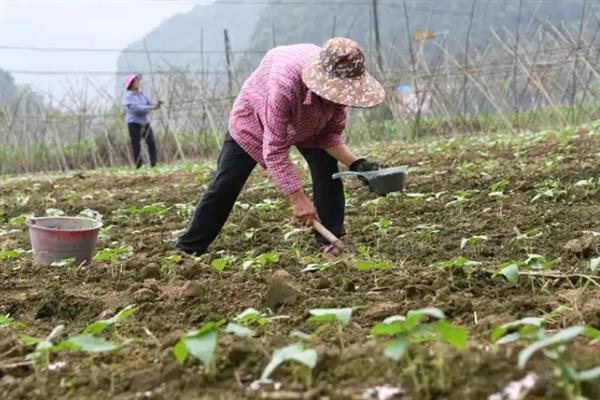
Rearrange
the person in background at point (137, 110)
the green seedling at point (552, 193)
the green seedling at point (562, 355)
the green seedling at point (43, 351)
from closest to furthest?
the green seedling at point (562, 355), the green seedling at point (43, 351), the green seedling at point (552, 193), the person in background at point (137, 110)

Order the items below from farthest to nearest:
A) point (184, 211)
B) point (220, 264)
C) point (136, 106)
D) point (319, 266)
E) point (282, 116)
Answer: point (136, 106), point (184, 211), point (282, 116), point (220, 264), point (319, 266)

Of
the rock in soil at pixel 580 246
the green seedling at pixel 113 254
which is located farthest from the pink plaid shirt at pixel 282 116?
the rock in soil at pixel 580 246

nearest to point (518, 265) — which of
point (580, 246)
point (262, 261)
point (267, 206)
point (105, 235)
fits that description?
point (580, 246)

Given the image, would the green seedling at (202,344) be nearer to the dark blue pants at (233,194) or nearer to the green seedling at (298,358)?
the green seedling at (298,358)

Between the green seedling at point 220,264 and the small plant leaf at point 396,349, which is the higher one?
the small plant leaf at point 396,349

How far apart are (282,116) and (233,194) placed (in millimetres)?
593

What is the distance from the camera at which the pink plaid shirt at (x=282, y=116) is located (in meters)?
3.06

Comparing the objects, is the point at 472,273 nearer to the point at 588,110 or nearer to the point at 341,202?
the point at 341,202

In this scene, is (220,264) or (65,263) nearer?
(220,264)

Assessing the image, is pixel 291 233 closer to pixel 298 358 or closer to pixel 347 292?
pixel 347 292

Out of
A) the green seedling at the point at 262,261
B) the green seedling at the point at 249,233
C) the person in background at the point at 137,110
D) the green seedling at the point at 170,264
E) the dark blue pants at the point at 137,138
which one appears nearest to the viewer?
the green seedling at the point at 262,261

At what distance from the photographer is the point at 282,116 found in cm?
305

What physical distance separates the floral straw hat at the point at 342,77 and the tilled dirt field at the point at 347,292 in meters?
0.59

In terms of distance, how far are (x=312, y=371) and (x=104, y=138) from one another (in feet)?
45.3
